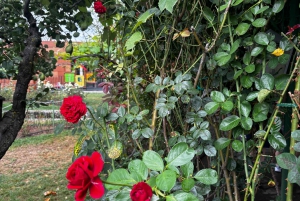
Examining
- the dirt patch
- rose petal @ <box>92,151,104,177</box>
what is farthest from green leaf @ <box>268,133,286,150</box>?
the dirt patch

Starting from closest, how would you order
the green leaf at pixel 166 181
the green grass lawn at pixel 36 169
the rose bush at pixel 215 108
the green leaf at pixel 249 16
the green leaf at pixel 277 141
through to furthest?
1. the green leaf at pixel 166 181
2. the rose bush at pixel 215 108
3. the green leaf at pixel 277 141
4. the green leaf at pixel 249 16
5. the green grass lawn at pixel 36 169

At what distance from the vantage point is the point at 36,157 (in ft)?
16.0

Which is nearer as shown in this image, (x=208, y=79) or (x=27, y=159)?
(x=208, y=79)

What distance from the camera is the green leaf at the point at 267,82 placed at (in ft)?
3.07

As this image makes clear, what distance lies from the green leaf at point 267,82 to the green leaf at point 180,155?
377mm

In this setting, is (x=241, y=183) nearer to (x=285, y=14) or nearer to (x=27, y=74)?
(x=285, y=14)

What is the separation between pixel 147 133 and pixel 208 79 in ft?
1.22

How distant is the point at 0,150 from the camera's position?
1489 mm

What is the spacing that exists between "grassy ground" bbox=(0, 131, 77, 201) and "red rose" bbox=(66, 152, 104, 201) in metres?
2.90

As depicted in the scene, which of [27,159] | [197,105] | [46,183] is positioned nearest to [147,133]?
[197,105]

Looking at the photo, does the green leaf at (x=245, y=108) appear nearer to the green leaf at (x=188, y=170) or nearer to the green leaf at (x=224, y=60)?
the green leaf at (x=224, y=60)

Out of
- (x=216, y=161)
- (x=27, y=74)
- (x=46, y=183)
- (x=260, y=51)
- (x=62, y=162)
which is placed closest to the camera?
(x=260, y=51)

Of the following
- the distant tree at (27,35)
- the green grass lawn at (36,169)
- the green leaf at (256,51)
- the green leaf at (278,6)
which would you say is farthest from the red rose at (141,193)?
the green grass lawn at (36,169)

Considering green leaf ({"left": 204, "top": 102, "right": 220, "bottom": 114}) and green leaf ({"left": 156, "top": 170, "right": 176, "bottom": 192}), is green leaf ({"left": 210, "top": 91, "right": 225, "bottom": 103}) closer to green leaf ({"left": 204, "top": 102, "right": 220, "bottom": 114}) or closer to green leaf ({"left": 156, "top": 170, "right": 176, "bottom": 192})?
green leaf ({"left": 204, "top": 102, "right": 220, "bottom": 114})
